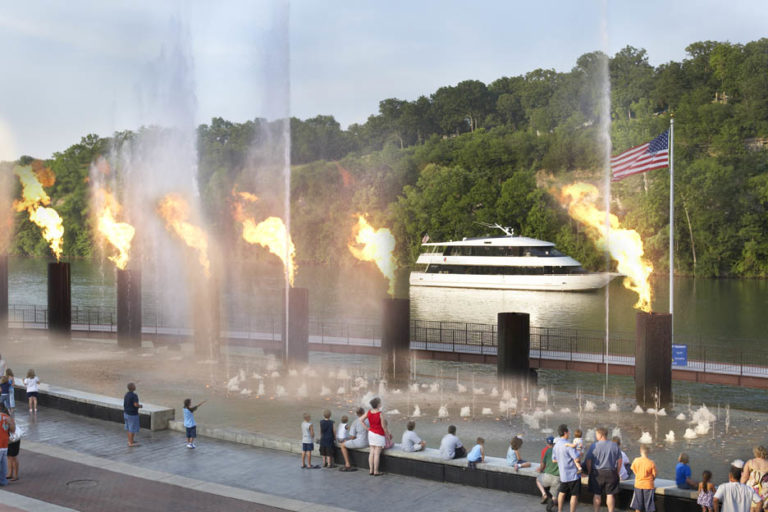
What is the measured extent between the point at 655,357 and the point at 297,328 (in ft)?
47.2

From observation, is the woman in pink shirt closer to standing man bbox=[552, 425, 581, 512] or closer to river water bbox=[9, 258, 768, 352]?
standing man bbox=[552, 425, 581, 512]

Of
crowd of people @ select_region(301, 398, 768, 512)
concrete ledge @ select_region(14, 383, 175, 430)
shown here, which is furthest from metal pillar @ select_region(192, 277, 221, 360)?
crowd of people @ select_region(301, 398, 768, 512)

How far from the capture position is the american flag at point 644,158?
102 ft

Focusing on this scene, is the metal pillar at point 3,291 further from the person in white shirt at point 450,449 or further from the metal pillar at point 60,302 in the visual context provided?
the person in white shirt at point 450,449

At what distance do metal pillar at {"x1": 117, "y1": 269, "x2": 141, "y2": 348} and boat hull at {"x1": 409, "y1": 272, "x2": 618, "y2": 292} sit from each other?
5154cm

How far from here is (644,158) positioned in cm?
3142

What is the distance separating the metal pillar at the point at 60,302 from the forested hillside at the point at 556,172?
6746cm

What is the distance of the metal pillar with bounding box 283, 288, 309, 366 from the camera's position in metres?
32.1

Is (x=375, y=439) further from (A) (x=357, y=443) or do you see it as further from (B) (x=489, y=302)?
(B) (x=489, y=302)

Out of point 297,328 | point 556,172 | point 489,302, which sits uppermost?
point 556,172

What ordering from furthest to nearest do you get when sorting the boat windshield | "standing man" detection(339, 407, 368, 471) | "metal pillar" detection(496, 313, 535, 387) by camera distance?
the boat windshield
"metal pillar" detection(496, 313, 535, 387)
"standing man" detection(339, 407, 368, 471)

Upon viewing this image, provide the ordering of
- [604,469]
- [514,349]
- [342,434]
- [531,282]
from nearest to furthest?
[604,469] → [342,434] → [514,349] → [531,282]

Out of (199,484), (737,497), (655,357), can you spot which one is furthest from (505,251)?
(737,497)

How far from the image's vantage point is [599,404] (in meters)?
27.3
